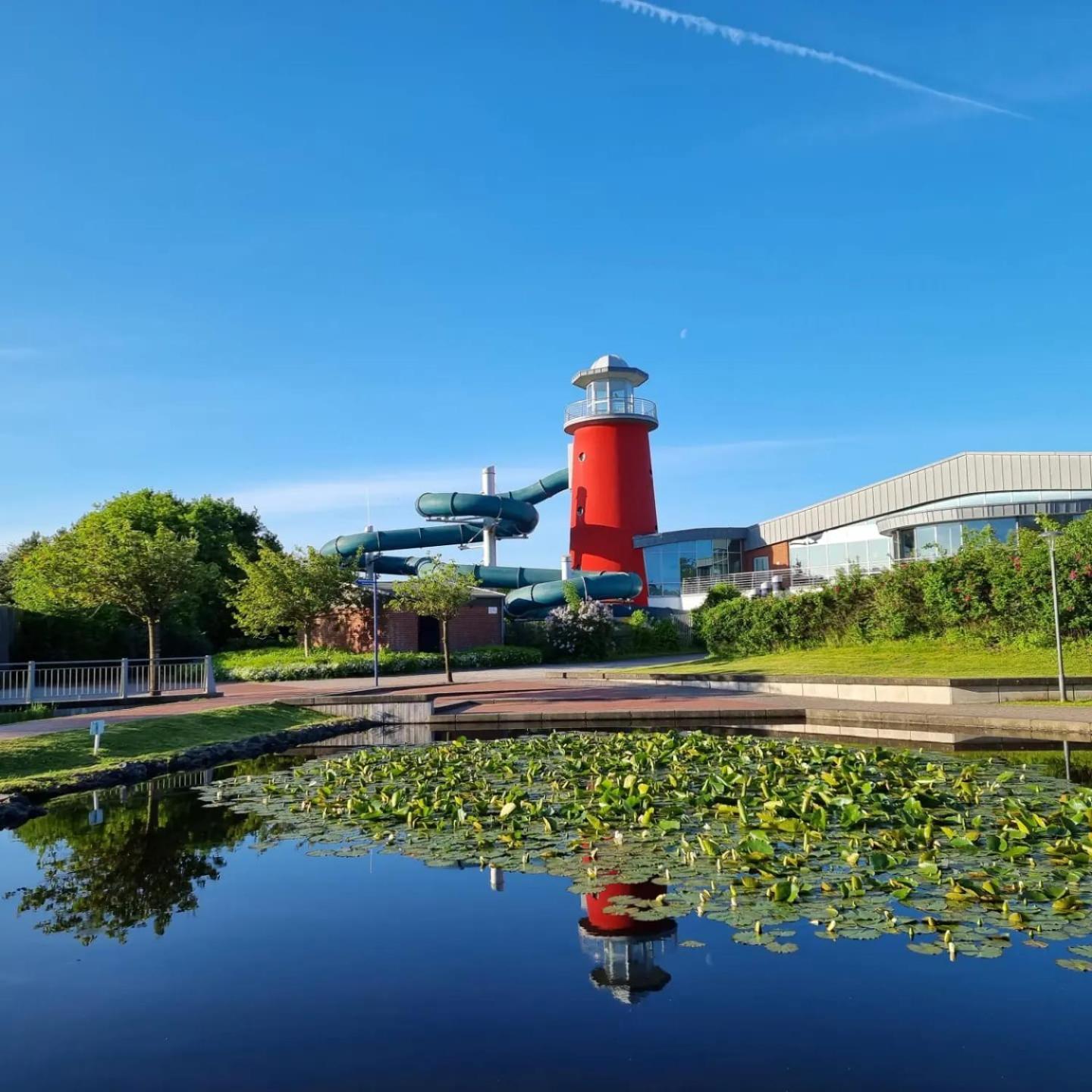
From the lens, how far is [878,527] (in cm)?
3012

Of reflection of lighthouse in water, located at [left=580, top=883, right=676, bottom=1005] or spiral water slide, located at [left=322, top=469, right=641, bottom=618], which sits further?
spiral water slide, located at [left=322, top=469, right=641, bottom=618]

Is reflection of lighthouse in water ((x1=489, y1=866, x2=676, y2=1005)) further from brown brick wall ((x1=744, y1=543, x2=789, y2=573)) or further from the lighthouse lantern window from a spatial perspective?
the lighthouse lantern window

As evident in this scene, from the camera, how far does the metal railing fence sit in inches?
722

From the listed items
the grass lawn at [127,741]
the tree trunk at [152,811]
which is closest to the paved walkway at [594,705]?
the grass lawn at [127,741]

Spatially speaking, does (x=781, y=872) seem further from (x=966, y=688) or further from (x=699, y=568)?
(x=699, y=568)

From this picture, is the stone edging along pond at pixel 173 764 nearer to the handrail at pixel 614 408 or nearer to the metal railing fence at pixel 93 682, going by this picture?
the metal railing fence at pixel 93 682

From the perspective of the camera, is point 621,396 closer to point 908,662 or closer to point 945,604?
point 945,604

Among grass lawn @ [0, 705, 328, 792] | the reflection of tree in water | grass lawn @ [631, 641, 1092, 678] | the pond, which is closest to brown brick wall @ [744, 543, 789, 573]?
grass lawn @ [631, 641, 1092, 678]

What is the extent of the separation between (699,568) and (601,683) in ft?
50.7

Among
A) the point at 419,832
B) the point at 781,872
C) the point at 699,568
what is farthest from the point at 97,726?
the point at 699,568

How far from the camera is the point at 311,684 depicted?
2480 centimetres

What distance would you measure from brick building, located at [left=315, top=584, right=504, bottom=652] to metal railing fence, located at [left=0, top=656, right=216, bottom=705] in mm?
9629

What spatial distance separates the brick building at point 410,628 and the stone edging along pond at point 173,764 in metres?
15.0

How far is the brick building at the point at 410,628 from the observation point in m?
31.6
